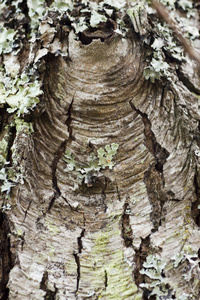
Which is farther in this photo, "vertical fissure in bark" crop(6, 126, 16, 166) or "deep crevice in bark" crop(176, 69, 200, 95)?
"deep crevice in bark" crop(176, 69, 200, 95)

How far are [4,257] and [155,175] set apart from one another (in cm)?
85

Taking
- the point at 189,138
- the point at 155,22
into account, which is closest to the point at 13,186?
the point at 189,138

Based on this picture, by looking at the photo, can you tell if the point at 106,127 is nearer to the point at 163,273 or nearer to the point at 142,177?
the point at 142,177

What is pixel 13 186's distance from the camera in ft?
5.38

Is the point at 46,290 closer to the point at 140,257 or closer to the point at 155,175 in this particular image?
the point at 140,257

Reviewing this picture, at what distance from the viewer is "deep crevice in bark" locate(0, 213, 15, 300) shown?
150 centimetres

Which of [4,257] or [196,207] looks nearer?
[4,257]

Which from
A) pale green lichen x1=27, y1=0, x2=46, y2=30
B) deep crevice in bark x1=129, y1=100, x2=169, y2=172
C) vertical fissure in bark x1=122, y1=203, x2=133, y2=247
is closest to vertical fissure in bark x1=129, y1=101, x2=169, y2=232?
deep crevice in bark x1=129, y1=100, x2=169, y2=172

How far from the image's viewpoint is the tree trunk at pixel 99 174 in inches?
61.2

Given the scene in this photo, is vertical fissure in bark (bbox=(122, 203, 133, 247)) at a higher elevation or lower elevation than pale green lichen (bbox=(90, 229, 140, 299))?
higher

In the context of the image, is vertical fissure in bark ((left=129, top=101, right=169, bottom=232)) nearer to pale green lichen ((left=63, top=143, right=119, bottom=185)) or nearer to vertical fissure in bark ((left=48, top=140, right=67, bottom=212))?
pale green lichen ((left=63, top=143, right=119, bottom=185))

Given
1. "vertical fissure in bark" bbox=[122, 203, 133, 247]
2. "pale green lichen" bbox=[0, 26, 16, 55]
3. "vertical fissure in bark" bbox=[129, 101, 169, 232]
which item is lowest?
"vertical fissure in bark" bbox=[122, 203, 133, 247]

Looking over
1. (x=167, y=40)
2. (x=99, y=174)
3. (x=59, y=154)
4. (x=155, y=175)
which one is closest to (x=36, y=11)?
(x=167, y=40)

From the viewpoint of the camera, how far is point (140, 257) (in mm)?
1607
